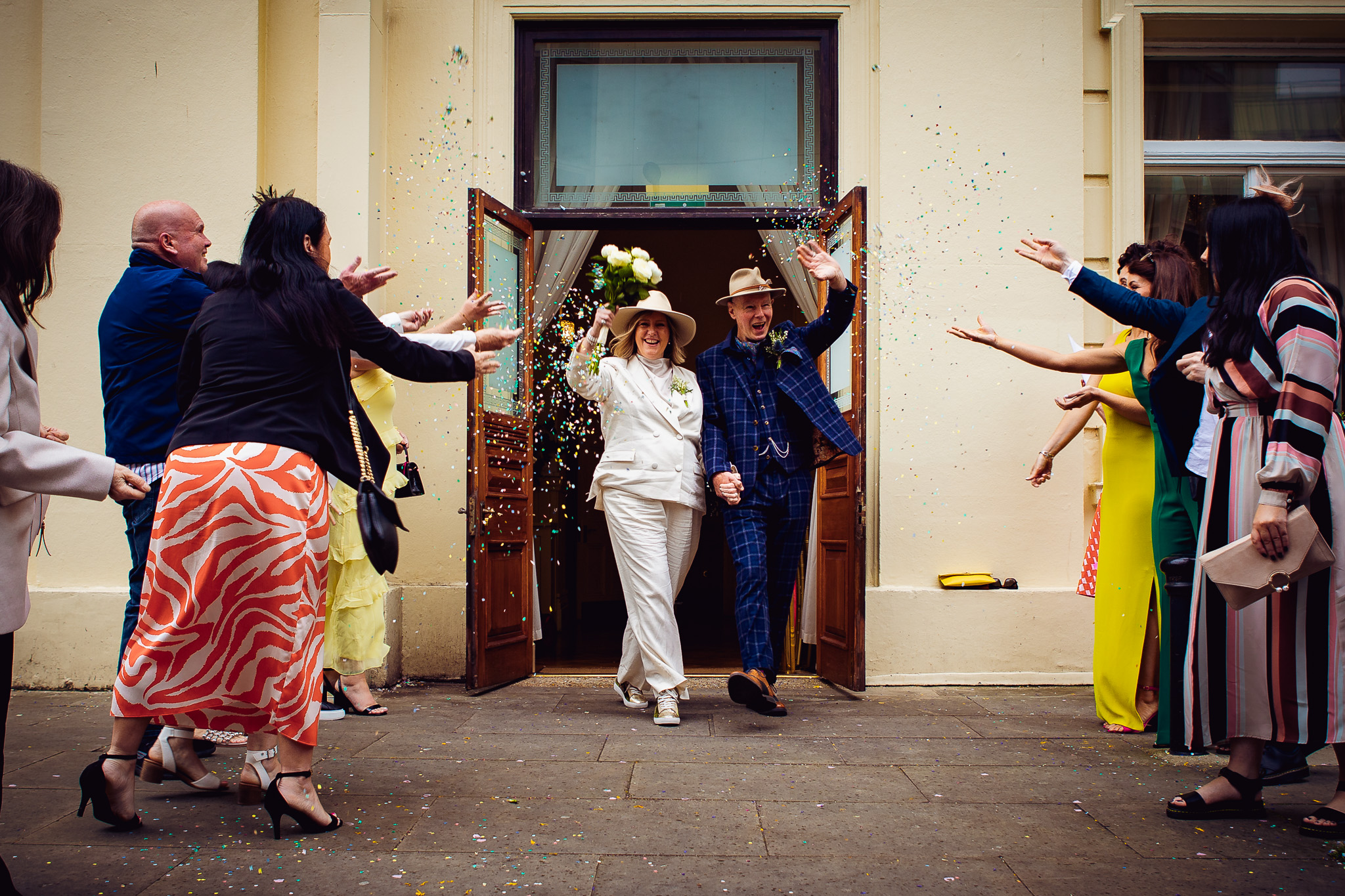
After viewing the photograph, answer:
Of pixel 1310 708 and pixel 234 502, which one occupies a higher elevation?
pixel 234 502

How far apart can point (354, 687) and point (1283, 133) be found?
668 centimetres

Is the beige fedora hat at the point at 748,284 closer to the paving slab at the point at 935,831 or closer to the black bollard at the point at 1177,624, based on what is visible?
the black bollard at the point at 1177,624

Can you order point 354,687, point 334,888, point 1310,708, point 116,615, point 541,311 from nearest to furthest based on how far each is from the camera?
point 334,888 < point 1310,708 < point 354,687 < point 116,615 < point 541,311

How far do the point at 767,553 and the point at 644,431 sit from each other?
88 cm

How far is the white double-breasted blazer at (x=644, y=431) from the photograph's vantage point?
183 inches

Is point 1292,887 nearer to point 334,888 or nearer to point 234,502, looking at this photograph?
point 334,888

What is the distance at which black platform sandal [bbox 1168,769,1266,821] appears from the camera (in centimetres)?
302

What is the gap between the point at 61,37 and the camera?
18.4 ft

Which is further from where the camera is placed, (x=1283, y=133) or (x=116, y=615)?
(x=1283, y=133)

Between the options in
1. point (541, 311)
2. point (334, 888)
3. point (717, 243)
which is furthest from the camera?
point (717, 243)

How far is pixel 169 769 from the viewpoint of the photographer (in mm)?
3182

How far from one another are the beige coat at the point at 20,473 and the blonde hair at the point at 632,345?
2.96 metres

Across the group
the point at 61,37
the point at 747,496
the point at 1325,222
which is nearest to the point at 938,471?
the point at 747,496

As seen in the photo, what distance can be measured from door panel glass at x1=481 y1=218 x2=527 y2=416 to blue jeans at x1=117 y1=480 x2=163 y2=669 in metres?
2.28
